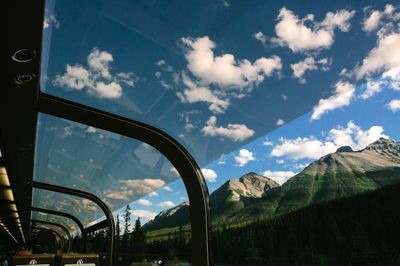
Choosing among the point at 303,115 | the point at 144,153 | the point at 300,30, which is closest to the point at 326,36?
the point at 300,30

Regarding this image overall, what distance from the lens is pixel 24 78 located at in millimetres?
2635

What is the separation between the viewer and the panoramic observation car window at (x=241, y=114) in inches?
97.1

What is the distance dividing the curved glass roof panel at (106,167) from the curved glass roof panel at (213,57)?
1.02 m

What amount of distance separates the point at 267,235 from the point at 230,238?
28.0 inches

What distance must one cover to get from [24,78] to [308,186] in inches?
190

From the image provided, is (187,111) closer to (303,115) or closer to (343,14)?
(303,115)

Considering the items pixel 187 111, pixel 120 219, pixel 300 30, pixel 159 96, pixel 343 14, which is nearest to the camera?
pixel 343 14

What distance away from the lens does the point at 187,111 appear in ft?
13.1

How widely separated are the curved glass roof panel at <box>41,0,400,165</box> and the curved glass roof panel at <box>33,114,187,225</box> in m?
1.02

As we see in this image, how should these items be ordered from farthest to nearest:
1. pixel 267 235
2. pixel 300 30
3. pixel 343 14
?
pixel 267 235 → pixel 300 30 → pixel 343 14

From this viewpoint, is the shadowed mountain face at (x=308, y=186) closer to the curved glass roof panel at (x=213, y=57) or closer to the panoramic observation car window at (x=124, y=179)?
the panoramic observation car window at (x=124, y=179)

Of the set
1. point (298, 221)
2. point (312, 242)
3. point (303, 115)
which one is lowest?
point (312, 242)

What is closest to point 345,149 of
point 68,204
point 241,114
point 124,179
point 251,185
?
point 251,185

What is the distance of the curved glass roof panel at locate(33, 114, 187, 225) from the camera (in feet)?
15.5
